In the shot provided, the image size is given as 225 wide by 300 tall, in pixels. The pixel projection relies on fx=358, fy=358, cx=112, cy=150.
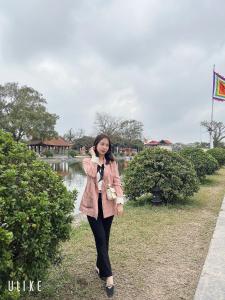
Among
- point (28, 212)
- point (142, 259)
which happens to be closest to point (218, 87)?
point (142, 259)

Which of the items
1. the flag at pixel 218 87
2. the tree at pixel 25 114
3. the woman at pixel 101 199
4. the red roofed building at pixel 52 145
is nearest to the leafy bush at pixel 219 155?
the flag at pixel 218 87

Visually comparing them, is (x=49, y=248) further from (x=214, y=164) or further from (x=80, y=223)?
(x=214, y=164)

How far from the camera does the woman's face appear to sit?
402cm

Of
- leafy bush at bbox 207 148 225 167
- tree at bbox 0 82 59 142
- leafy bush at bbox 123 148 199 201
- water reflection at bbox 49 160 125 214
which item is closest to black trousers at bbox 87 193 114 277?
water reflection at bbox 49 160 125 214

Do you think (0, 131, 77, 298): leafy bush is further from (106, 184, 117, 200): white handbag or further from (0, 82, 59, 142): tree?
(0, 82, 59, 142): tree

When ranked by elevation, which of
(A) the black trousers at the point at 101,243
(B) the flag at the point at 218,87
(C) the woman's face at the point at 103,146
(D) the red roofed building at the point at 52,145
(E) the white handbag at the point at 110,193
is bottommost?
(A) the black trousers at the point at 101,243

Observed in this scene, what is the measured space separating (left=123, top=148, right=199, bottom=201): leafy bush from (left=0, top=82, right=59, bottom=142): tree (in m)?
44.1

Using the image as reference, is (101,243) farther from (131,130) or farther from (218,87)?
(131,130)

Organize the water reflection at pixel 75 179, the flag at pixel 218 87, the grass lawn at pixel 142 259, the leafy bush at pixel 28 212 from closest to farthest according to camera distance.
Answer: the leafy bush at pixel 28 212 → the grass lawn at pixel 142 259 → the water reflection at pixel 75 179 → the flag at pixel 218 87

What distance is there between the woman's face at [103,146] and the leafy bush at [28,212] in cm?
64

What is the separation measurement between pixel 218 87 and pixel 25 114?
1325 inches

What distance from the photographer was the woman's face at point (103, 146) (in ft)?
13.2

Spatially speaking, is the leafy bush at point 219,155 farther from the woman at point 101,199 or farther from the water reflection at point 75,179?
the woman at point 101,199

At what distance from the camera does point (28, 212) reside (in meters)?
2.78
